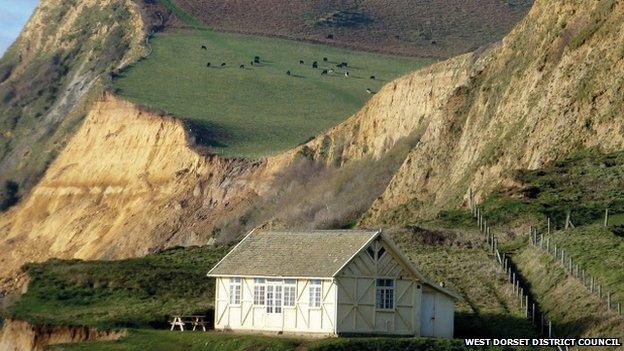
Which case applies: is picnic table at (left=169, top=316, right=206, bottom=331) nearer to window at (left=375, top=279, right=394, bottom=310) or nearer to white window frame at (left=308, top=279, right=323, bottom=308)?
white window frame at (left=308, top=279, right=323, bottom=308)

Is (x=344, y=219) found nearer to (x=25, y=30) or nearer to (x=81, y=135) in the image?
(x=81, y=135)

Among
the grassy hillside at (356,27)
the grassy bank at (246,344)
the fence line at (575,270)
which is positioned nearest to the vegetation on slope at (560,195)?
the fence line at (575,270)

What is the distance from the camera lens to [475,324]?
6147 cm

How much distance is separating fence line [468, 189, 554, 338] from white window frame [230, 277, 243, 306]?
371 inches

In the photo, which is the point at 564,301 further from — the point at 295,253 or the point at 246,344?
the point at 246,344

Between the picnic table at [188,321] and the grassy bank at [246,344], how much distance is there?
2693 mm

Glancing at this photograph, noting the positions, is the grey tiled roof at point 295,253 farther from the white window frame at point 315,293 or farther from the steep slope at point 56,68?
the steep slope at point 56,68

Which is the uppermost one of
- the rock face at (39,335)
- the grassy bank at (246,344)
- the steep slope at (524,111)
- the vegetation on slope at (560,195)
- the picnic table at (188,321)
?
the steep slope at (524,111)

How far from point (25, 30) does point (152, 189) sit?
64.6 meters

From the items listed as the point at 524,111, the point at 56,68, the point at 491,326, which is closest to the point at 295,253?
the point at 491,326

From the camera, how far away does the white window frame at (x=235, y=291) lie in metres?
61.1

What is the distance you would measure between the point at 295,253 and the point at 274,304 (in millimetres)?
1952

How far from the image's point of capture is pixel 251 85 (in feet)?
496

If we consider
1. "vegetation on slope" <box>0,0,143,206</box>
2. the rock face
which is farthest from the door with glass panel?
"vegetation on slope" <box>0,0,143,206</box>
